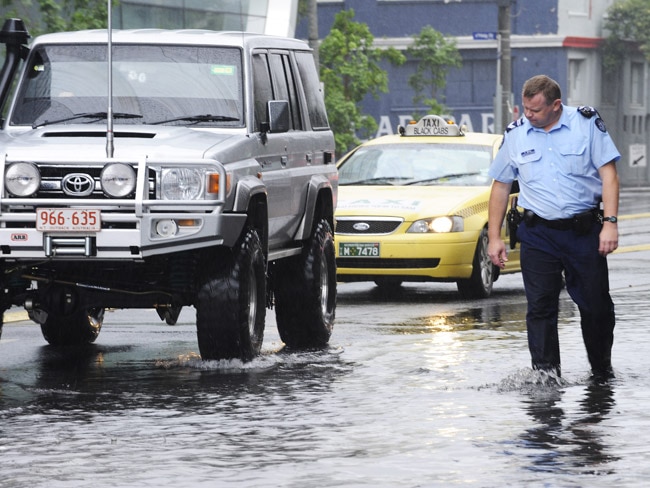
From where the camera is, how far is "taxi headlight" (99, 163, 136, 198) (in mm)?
10469

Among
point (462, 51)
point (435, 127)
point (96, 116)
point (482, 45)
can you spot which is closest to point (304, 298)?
point (96, 116)

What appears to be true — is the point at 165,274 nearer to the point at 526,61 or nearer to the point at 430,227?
the point at 430,227

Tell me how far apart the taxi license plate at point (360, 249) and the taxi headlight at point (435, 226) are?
369 millimetres

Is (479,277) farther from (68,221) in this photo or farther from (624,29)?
(624,29)

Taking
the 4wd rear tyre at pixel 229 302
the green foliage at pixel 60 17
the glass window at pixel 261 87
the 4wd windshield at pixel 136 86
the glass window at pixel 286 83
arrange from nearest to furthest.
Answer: the 4wd rear tyre at pixel 229 302 → the 4wd windshield at pixel 136 86 → the glass window at pixel 261 87 → the glass window at pixel 286 83 → the green foliage at pixel 60 17

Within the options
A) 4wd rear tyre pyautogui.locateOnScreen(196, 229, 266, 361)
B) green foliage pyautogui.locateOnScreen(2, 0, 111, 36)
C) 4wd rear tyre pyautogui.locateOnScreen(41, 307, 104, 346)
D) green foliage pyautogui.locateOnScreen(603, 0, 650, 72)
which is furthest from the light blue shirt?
green foliage pyautogui.locateOnScreen(603, 0, 650, 72)

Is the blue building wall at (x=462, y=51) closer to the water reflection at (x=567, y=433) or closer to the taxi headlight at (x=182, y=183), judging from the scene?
the taxi headlight at (x=182, y=183)

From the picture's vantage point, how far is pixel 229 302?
10.8 meters

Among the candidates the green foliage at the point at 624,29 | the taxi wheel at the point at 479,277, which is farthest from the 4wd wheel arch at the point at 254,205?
the green foliage at the point at 624,29

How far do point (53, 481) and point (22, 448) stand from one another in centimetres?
86

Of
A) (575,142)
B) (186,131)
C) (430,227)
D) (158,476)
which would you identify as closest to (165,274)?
(186,131)

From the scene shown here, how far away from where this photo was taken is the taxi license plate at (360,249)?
664 inches

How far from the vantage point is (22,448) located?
816 centimetres

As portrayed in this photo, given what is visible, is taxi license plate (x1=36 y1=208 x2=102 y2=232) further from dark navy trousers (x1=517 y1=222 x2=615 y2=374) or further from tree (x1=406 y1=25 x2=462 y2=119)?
tree (x1=406 y1=25 x2=462 y2=119)
